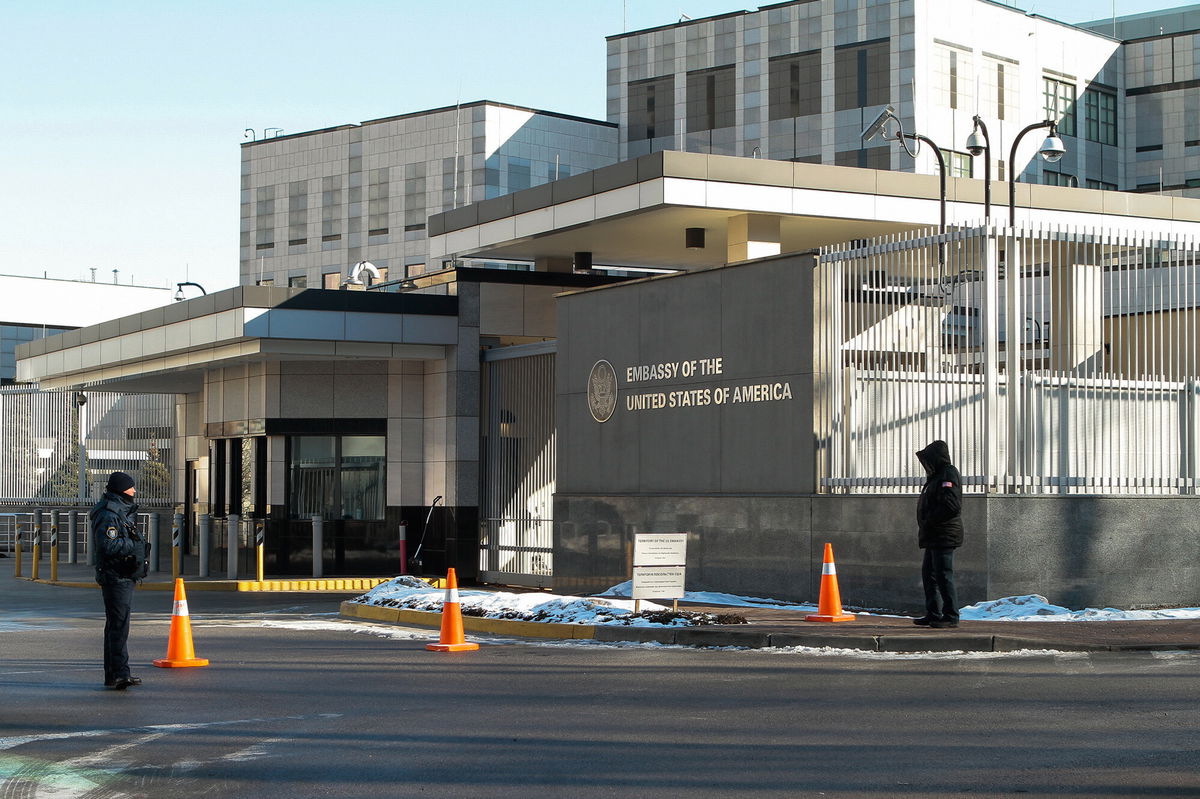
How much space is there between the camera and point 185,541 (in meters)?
36.9

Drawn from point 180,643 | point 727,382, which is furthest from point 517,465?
point 180,643

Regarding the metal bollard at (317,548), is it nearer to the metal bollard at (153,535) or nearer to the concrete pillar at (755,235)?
the metal bollard at (153,535)

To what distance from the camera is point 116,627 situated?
41.4 feet

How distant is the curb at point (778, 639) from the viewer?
1412 centimetres

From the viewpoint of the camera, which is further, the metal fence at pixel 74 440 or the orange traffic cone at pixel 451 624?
the metal fence at pixel 74 440

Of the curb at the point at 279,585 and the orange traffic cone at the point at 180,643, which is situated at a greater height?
the orange traffic cone at the point at 180,643

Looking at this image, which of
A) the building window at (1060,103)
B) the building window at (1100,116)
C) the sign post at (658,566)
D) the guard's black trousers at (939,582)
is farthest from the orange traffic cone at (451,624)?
the building window at (1100,116)

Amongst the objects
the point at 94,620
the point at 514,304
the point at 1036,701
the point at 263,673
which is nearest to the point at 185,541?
the point at 514,304

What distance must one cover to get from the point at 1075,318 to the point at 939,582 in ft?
15.6

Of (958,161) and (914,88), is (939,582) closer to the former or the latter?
(914,88)

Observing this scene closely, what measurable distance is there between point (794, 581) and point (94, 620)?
8.92 m

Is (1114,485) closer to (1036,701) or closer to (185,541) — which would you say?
(1036,701)

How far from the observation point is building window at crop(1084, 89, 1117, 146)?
254 ft

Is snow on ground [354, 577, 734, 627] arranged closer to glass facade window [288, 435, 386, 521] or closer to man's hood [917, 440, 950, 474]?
man's hood [917, 440, 950, 474]
